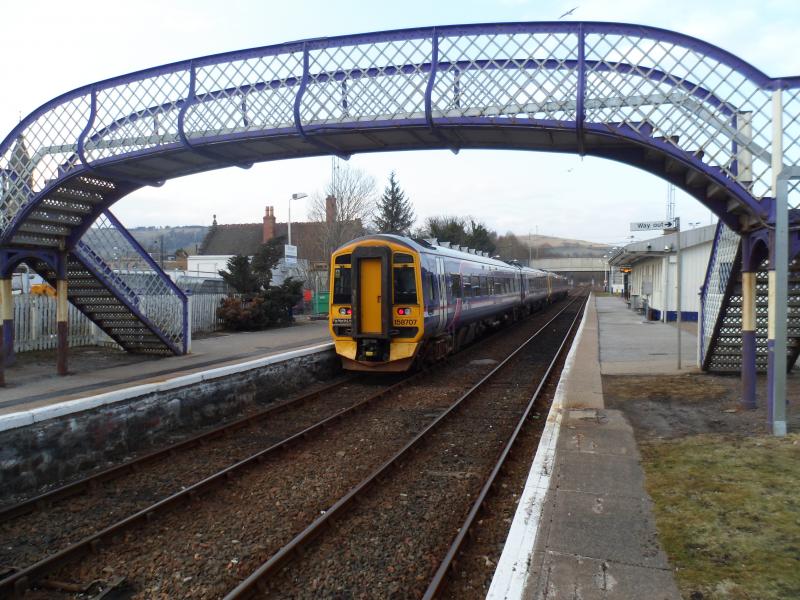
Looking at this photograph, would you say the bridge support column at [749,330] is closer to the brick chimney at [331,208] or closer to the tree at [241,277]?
the tree at [241,277]

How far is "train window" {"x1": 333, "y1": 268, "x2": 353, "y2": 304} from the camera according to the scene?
12.2 metres

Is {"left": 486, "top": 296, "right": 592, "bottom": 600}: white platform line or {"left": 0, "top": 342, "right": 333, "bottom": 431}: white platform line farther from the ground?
{"left": 0, "top": 342, "right": 333, "bottom": 431}: white platform line

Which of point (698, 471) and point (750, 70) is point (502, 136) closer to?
point (750, 70)

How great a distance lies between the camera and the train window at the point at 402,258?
39.0 ft

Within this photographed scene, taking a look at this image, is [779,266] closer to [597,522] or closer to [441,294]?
[597,522]

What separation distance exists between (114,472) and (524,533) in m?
4.69

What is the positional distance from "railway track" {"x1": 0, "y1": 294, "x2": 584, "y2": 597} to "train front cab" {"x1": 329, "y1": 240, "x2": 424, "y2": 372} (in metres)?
2.42

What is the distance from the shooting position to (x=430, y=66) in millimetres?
8633

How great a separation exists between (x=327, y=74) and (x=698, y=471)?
7.44 metres

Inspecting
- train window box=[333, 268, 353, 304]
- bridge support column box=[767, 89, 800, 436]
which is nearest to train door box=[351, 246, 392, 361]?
train window box=[333, 268, 353, 304]

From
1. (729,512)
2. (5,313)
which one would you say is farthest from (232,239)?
(729,512)

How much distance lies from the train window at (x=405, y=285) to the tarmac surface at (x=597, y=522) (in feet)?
12.5

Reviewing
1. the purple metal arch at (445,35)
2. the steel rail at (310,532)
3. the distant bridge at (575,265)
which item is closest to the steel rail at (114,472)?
the steel rail at (310,532)

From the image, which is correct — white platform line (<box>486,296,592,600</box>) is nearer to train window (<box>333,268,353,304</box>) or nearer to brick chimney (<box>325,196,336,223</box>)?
train window (<box>333,268,353,304</box>)
